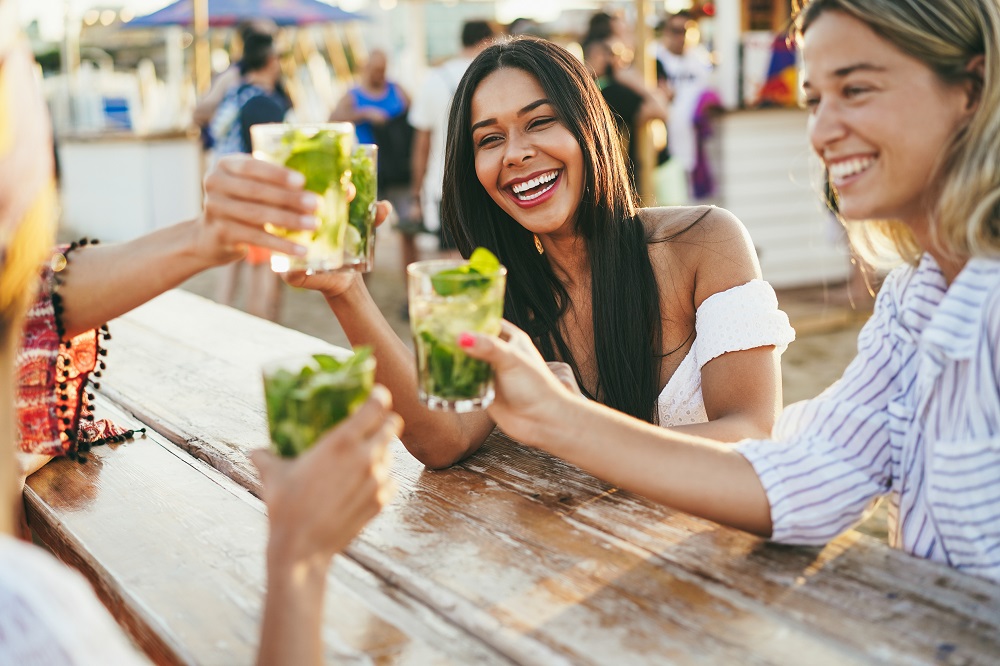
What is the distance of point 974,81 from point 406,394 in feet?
3.53

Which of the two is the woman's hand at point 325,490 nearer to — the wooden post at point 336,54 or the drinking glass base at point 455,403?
the drinking glass base at point 455,403

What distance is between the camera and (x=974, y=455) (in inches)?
53.9

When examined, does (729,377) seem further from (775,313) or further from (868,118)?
(868,118)

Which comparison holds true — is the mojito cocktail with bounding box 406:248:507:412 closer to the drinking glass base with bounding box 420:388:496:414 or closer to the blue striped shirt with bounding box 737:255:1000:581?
the drinking glass base with bounding box 420:388:496:414

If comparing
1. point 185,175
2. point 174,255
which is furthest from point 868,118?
point 185,175

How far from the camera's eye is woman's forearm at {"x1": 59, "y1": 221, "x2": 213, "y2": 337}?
1595 millimetres

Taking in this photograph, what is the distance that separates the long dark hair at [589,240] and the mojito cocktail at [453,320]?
93 cm

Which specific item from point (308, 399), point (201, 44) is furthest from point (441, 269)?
point (201, 44)

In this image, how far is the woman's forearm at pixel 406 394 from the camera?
181 cm

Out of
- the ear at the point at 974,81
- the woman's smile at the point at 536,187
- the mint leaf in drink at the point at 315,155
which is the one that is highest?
the ear at the point at 974,81

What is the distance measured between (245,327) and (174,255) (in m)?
1.51

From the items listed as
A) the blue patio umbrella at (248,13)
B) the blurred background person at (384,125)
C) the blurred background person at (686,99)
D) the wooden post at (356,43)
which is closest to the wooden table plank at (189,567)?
the blurred background person at (384,125)

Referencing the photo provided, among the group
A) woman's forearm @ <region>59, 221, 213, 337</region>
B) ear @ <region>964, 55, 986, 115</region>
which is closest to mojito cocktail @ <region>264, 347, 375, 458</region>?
woman's forearm @ <region>59, 221, 213, 337</region>

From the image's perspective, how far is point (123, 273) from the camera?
1682 millimetres
